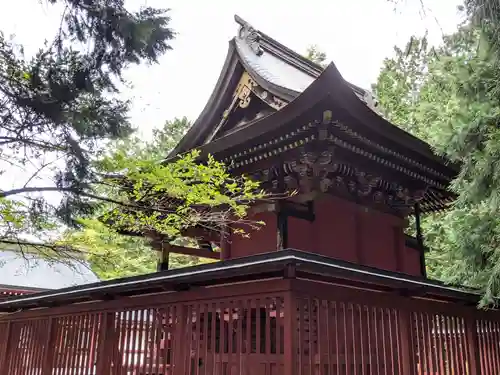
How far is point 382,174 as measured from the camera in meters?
7.99

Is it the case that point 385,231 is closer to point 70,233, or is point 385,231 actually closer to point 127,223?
point 127,223

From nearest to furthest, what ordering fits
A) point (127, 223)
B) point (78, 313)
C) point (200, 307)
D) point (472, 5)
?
1. point (200, 307)
2. point (472, 5)
3. point (127, 223)
4. point (78, 313)

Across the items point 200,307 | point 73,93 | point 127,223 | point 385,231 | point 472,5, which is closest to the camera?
point 73,93

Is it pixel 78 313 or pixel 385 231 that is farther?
pixel 385 231

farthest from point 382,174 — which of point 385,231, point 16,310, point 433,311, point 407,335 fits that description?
point 16,310

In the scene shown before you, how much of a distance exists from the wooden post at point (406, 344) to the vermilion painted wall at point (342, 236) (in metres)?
2.27

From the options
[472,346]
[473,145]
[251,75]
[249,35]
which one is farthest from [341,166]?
[249,35]

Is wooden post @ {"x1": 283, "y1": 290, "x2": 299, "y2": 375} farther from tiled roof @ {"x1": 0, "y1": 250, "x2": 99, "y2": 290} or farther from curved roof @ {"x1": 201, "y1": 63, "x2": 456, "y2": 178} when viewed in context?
tiled roof @ {"x1": 0, "y1": 250, "x2": 99, "y2": 290}

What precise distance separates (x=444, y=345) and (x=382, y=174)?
9.55 ft

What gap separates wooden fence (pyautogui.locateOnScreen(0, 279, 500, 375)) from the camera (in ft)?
15.4

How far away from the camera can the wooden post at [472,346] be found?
249 inches

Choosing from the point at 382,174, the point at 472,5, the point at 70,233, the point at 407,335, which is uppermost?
the point at 472,5

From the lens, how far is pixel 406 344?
17.5 ft

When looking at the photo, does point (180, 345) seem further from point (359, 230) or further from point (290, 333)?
point (359, 230)
